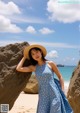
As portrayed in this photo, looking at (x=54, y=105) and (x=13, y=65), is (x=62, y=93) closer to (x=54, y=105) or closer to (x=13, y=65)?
(x=54, y=105)

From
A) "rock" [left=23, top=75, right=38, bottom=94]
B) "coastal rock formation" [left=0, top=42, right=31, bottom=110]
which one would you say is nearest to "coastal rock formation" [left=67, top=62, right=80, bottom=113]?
"coastal rock formation" [left=0, top=42, right=31, bottom=110]

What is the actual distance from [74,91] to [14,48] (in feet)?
4.94

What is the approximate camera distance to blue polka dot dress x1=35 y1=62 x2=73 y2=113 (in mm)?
5254

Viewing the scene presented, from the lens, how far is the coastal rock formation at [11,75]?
5.86 metres

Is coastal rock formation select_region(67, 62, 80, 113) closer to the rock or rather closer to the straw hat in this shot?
the straw hat

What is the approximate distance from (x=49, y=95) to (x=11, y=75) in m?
0.87

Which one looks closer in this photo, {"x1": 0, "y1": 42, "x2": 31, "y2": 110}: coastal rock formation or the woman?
the woman

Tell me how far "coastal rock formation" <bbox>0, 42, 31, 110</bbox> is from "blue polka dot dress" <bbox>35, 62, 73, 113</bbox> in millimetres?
509

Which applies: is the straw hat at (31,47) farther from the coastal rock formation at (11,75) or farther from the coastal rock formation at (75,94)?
the coastal rock formation at (75,94)

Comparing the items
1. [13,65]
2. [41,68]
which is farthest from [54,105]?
[13,65]

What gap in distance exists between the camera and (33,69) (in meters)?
5.63

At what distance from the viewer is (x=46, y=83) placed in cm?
537

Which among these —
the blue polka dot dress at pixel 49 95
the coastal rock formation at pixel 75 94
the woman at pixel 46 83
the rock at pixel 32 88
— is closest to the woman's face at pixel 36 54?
the woman at pixel 46 83

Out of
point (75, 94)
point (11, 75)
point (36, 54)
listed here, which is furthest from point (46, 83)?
point (75, 94)
